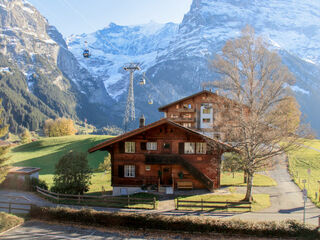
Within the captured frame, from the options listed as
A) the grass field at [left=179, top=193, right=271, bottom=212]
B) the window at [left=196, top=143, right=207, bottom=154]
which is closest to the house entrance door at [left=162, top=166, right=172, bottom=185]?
the window at [left=196, top=143, right=207, bottom=154]

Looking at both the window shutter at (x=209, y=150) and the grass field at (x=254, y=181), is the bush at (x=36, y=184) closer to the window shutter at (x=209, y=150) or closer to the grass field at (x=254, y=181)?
the window shutter at (x=209, y=150)

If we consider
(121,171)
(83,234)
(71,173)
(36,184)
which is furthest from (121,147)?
(83,234)

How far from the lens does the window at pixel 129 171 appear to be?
1238 inches

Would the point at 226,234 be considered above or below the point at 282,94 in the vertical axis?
below

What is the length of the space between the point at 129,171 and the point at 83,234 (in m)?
→ 11.8

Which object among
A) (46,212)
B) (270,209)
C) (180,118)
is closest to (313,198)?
(270,209)

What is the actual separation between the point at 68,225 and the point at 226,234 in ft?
41.7

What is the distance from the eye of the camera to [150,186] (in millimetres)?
31047

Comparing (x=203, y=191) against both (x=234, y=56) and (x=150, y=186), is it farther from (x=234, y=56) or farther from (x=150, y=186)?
(x=234, y=56)

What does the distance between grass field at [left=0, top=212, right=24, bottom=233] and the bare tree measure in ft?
61.9

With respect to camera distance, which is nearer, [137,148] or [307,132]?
[307,132]

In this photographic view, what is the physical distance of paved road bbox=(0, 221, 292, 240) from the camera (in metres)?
19.5

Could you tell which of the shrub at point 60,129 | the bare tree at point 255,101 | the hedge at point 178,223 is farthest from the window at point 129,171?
the shrub at point 60,129

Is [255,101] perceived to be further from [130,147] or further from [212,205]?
[130,147]
